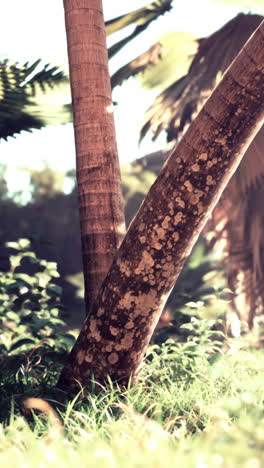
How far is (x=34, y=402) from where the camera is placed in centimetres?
307

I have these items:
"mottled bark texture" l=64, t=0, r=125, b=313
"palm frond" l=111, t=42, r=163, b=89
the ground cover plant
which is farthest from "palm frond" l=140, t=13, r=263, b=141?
"mottled bark texture" l=64, t=0, r=125, b=313

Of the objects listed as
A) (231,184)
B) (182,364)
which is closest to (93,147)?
(182,364)

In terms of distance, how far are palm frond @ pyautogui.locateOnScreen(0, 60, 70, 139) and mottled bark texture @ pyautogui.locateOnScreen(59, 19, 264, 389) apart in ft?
10.3

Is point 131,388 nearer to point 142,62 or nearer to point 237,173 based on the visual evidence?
point 237,173

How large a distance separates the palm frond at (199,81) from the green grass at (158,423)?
179 inches

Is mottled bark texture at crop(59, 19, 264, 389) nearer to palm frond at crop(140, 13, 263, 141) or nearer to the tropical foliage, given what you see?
the tropical foliage

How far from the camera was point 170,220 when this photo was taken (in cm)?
337

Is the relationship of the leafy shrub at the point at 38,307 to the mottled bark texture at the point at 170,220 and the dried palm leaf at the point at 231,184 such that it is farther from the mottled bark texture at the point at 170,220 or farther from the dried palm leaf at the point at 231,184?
the dried palm leaf at the point at 231,184

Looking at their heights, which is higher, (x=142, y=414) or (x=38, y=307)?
(x=38, y=307)

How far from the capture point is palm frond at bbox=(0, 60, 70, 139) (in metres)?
6.00

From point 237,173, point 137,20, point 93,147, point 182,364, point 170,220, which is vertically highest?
point 137,20

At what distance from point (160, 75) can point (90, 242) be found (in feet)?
18.1

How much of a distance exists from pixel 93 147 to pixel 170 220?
1.01 metres

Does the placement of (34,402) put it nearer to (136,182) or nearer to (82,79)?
(82,79)
